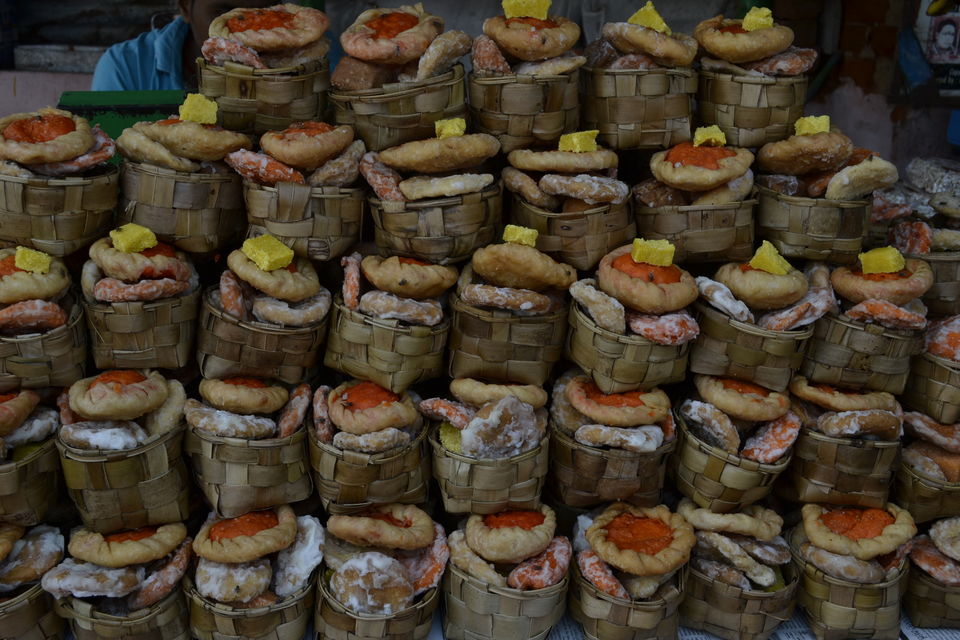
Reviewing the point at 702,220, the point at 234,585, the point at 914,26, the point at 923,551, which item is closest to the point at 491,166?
the point at 702,220

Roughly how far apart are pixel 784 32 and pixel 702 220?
70 cm

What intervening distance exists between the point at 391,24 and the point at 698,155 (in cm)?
110

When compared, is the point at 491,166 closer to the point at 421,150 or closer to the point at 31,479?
the point at 421,150

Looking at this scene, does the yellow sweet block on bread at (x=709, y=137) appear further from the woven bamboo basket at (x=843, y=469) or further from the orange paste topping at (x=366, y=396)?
the orange paste topping at (x=366, y=396)

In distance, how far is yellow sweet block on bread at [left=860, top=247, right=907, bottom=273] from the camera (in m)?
2.59

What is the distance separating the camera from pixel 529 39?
2.46 meters

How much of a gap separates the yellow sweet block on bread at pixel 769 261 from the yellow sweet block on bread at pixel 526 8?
3.44 feet

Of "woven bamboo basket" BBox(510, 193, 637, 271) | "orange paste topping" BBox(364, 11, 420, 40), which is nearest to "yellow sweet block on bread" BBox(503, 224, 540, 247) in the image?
"woven bamboo basket" BBox(510, 193, 637, 271)

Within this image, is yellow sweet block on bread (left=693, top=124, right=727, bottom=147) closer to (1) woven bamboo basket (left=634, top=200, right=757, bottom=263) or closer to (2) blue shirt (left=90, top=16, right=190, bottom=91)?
(1) woven bamboo basket (left=634, top=200, right=757, bottom=263)

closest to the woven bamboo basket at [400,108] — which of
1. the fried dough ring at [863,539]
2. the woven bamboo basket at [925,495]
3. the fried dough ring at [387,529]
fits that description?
the fried dough ring at [387,529]

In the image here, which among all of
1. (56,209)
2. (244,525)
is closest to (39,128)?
(56,209)

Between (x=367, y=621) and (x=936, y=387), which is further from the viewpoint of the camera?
(x=936, y=387)

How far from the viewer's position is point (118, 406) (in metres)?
2.25

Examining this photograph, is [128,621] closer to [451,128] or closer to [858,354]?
[451,128]
